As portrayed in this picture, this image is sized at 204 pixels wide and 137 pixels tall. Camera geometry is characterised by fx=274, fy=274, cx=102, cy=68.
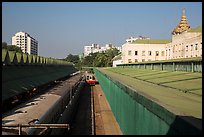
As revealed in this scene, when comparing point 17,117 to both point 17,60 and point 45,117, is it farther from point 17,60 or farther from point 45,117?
point 17,60

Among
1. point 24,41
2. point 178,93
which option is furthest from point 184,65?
point 24,41

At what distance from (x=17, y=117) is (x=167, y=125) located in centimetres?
A: 869

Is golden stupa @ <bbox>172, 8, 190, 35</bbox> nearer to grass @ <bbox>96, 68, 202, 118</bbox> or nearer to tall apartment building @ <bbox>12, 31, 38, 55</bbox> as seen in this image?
grass @ <bbox>96, 68, 202, 118</bbox>

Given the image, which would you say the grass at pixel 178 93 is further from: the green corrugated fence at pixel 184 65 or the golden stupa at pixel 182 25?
the golden stupa at pixel 182 25

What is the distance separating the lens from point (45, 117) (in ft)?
42.3

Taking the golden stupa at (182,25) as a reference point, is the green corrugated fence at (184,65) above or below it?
below

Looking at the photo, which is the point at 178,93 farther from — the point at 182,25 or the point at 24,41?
the point at 24,41

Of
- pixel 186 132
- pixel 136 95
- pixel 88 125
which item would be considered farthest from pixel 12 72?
pixel 186 132

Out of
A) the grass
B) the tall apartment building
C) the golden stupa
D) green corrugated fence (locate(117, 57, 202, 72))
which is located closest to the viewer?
the grass

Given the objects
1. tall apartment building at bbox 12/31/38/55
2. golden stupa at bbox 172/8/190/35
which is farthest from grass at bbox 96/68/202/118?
tall apartment building at bbox 12/31/38/55

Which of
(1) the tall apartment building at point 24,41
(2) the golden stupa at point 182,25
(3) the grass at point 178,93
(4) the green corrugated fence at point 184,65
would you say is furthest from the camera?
(1) the tall apartment building at point 24,41

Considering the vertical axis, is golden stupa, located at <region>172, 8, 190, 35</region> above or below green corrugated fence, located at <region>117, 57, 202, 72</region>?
above

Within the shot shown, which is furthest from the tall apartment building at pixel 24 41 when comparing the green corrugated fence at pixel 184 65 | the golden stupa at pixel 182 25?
the green corrugated fence at pixel 184 65

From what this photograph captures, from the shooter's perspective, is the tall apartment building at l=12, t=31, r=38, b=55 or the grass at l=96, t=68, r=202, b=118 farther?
the tall apartment building at l=12, t=31, r=38, b=55
